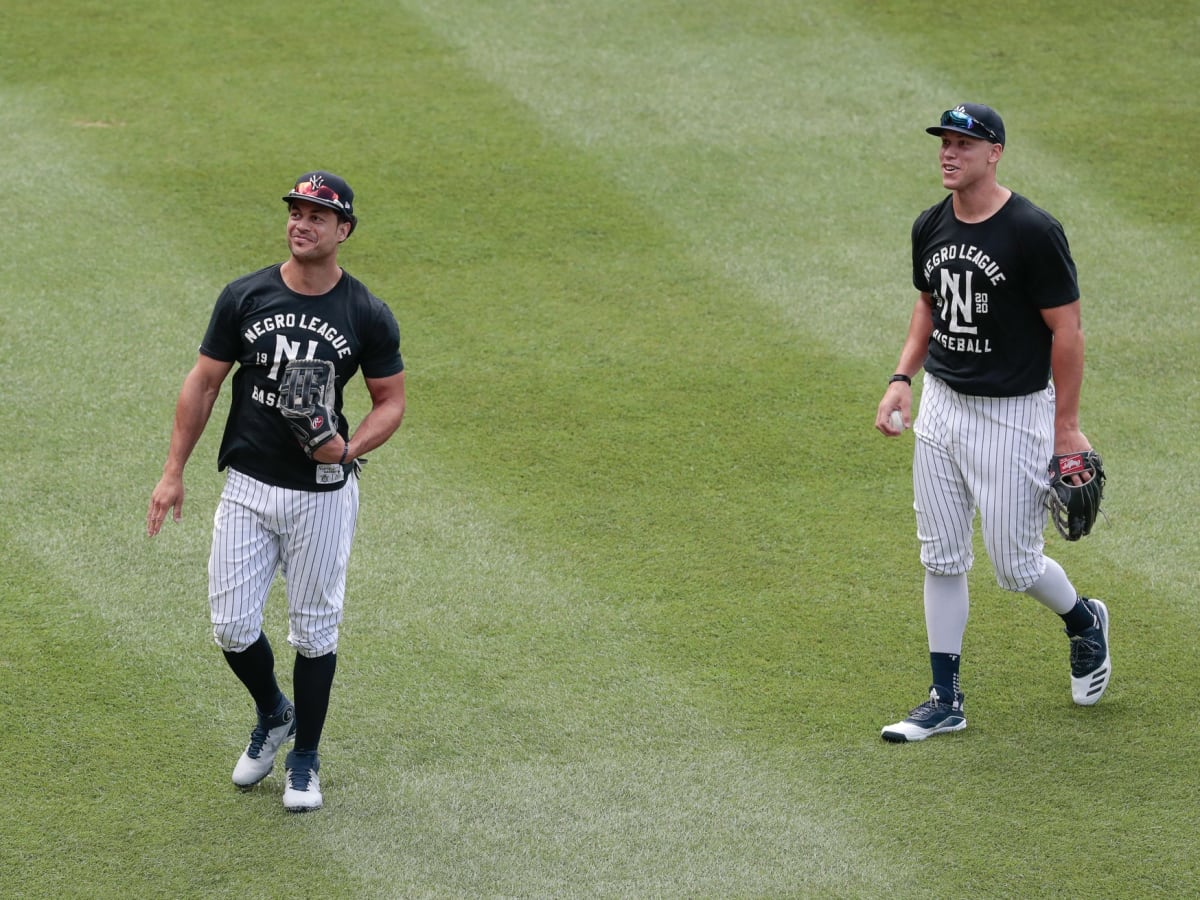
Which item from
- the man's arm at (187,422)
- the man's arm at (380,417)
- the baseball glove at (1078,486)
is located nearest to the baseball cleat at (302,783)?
the man's arm at (187,422)

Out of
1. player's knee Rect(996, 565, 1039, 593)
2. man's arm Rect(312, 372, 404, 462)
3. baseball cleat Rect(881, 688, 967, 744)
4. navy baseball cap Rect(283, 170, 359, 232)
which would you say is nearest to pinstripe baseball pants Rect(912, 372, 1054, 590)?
player's knee Rect(996, 565, 1039, 593)

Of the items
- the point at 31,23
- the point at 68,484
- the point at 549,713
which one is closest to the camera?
the point at 549,713

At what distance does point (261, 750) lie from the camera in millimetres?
4848

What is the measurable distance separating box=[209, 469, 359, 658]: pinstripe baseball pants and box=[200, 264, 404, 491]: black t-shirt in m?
0.06

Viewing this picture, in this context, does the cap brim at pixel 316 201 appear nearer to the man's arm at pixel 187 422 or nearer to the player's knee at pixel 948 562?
the man's arm at pixel 187 422

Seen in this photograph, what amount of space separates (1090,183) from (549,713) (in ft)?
20.0

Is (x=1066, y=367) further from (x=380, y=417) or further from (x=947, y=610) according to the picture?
(x=380, y=417)

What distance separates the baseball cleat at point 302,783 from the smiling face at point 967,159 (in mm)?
2718

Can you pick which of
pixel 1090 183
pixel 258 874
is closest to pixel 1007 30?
pixel 1090 183

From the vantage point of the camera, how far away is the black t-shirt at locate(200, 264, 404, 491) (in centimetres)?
452

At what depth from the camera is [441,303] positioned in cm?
834

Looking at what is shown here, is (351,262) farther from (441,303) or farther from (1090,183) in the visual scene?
(1090,183)

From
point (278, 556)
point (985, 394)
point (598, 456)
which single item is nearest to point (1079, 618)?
point (985, 394)

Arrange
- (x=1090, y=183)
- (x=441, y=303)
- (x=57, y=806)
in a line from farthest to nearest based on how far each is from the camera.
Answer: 1. (x=1090, y=183)
2. (x=441, y=303)
3. (x=57, y=806)
